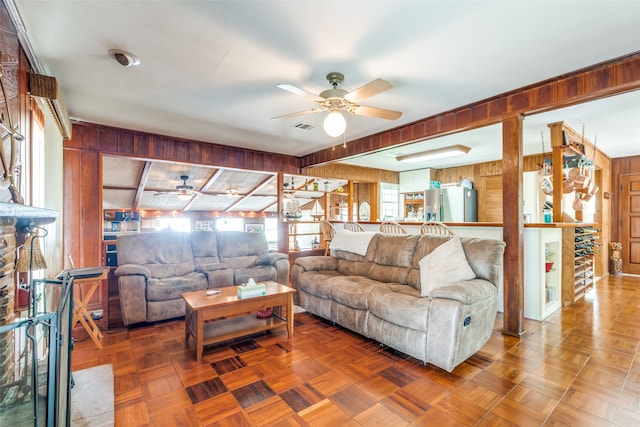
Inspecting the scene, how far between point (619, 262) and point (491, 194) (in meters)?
2.60

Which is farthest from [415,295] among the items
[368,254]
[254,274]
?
[254,274]

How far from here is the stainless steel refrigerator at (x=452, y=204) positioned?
21.2 feet

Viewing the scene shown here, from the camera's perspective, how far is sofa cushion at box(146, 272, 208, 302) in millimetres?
3322

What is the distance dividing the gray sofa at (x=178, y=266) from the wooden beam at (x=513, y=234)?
111 inches

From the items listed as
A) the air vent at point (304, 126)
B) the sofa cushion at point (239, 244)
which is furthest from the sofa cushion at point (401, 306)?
the sofa cushion at point (239, 244)

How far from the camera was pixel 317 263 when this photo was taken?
3.79 meters

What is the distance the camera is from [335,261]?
3.95 metres

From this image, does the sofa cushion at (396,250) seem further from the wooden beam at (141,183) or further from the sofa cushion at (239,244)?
the wooden beam at (141,183)

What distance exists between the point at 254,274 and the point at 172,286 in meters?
1.05

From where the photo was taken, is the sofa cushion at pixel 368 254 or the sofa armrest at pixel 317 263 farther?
the sofa armrest at pixel 317 263

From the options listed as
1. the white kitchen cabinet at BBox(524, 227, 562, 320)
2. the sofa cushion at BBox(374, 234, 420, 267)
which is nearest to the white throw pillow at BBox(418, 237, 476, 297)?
the sofa cushion at BBox(374, 234, 420, 267)

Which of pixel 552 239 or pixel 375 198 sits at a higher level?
pixel 375 198

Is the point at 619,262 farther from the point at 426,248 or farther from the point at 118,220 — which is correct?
the point at 118,220

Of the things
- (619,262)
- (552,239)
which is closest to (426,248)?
(552,239)
